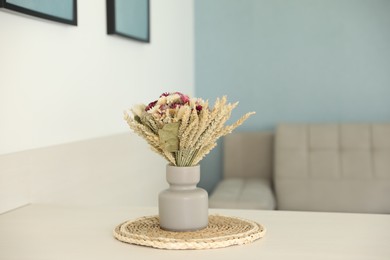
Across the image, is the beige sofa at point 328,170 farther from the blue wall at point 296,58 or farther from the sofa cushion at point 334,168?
the blue wall at point 296,58

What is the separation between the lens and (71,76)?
2082mm

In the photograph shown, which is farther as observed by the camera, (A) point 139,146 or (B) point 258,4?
(B) point 258,4

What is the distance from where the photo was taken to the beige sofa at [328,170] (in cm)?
315

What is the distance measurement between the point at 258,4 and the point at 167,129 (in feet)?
7.57

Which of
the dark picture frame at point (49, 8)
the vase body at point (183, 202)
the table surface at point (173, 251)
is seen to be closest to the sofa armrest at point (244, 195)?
the table surface at point (173, 251)

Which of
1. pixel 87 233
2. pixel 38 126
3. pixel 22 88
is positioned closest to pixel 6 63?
pixel 22 88

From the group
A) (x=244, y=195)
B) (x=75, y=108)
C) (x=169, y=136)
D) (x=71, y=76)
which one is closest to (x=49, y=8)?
(x=71, y=76)

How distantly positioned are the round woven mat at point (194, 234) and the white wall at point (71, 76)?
49 cm

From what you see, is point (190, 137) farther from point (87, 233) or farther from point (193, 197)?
point (87, 233)

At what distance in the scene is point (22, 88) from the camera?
1788mm

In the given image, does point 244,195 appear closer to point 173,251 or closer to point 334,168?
point 334,168

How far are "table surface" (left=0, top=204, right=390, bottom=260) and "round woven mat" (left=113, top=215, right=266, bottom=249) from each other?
0.02 m

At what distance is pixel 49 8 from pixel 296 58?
1.95m

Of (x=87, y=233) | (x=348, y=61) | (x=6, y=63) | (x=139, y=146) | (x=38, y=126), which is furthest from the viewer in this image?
(x=348, y=61)
